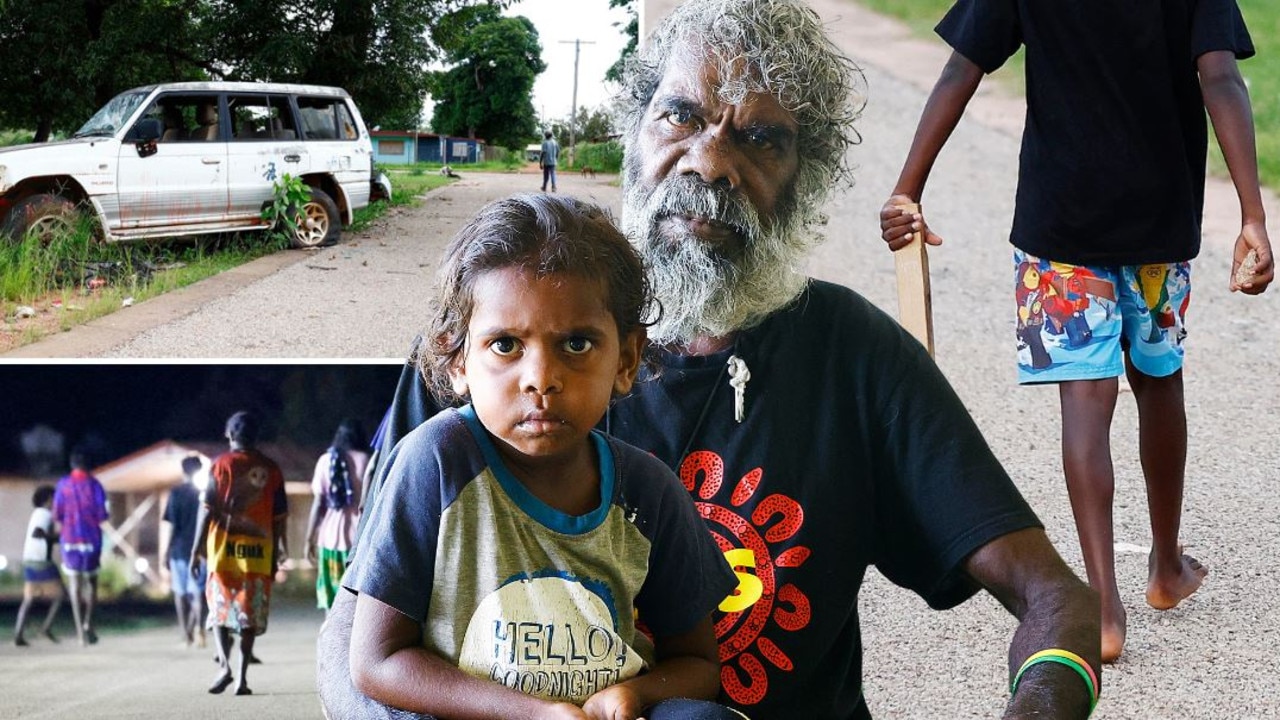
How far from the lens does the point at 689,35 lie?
1.65 m

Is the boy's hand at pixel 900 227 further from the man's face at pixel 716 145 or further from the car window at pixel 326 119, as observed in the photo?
the car window at pixel 326 119

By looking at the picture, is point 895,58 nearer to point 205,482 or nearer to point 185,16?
point 185,16

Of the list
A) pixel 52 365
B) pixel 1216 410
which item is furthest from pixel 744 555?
pixel 1216 410

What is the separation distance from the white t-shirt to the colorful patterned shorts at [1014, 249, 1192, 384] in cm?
175

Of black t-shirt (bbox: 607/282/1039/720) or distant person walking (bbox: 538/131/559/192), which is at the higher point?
distant person walking (bbox: 538/131/559/192)

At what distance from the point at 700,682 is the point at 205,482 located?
4.31ft

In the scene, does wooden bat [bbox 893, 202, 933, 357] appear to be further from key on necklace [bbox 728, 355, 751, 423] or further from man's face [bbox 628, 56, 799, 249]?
key on necklace [bbox 728, 355, 751, 423]

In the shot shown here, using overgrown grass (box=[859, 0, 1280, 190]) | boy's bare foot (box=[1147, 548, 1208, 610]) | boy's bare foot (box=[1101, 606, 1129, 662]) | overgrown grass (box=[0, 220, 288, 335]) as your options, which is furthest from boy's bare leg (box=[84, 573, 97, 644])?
overgrown grass (box=[859, 0, 1280, 190])

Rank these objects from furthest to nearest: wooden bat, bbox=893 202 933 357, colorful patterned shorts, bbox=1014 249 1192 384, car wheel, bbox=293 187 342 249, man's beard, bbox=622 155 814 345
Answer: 1. car wheel, bbox=293 187 342 249
2. colorful patterned shorts, bbox=1014 249 1192 384
3. wooden bat, bbox=893 202 933 357
4. man's beard, bbox=622 155 814 345

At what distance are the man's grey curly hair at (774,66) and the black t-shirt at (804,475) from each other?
266mm

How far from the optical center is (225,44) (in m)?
3.66

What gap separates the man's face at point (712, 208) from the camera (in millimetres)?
1601

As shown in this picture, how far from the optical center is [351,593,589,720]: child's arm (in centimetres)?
114

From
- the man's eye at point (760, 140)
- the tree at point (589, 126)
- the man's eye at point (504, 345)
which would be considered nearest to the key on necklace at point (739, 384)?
the man's eye at point (760, 140)
